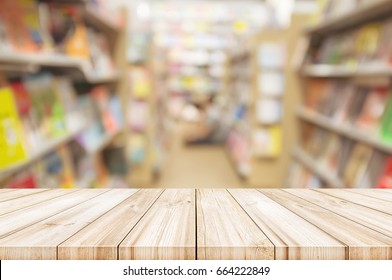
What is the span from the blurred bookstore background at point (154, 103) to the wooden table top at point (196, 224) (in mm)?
783

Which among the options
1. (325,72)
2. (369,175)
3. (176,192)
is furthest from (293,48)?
(176,192)

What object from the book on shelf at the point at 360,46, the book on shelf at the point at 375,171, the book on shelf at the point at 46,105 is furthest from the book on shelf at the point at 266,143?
the book on shelf at the point at 46,105

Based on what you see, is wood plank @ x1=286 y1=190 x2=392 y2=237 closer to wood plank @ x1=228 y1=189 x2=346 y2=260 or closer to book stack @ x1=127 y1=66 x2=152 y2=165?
wood plank @ x1=228 y1=189 x2=346 y2=260

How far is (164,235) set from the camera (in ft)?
2.65

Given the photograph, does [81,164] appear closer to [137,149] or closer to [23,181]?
[23,181]

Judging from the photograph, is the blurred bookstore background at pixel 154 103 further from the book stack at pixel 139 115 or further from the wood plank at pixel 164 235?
the wood plank at pixel 164 235

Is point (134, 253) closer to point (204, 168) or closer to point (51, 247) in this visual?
point (51, 247)

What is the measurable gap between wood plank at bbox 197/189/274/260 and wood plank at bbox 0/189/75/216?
0.36m

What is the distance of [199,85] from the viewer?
1210 centimetres

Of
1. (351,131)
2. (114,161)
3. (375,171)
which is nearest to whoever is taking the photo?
(375,171)

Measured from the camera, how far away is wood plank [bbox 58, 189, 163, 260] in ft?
2.47

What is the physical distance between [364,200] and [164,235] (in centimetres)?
53

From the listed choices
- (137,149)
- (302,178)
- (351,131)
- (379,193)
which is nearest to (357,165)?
(351,131)

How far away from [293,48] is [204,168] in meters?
2.32
